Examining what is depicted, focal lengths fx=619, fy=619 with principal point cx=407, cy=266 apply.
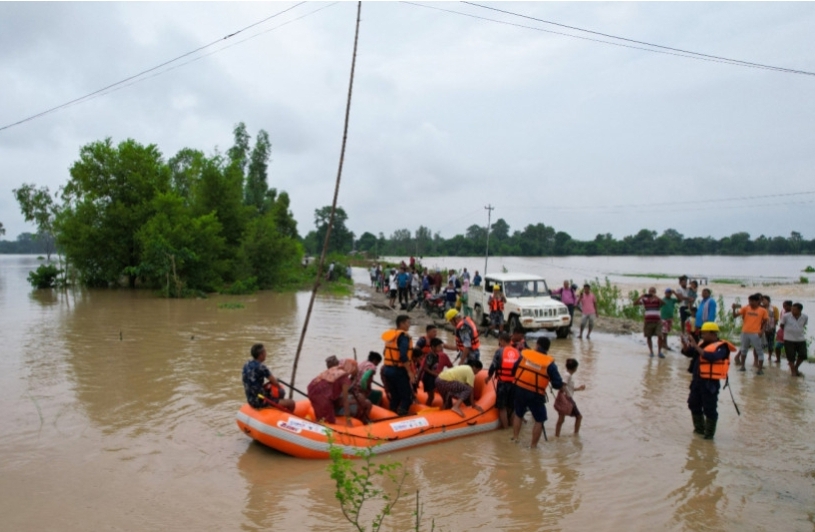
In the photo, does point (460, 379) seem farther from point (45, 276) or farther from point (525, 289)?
point (45, 276)

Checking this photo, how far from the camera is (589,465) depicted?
748 centimetres

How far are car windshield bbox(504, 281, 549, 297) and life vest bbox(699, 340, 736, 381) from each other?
9.19 m

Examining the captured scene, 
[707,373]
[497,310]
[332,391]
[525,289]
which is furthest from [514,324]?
[332,391]

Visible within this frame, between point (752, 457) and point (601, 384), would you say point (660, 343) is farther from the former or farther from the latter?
point (752, 457)

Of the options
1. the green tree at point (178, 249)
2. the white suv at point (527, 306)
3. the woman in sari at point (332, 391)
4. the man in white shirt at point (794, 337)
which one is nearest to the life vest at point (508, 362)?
the woman in sari at point (332, 391)

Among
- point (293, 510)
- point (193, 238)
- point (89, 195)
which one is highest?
point (89, 195)

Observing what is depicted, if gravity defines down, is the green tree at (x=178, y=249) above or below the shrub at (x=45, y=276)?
above

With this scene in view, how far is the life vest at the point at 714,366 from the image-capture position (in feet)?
25.6

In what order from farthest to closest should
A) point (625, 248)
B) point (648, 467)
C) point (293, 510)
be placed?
point (625, 248) → point (648, 467) → point (293, 510)

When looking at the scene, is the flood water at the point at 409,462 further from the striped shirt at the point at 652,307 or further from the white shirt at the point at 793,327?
the striped shirt at the point at 652,307

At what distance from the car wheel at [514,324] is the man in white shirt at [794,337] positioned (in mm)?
5991

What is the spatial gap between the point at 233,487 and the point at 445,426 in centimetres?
284

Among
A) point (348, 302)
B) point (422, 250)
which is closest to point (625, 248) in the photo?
point (422, 250)

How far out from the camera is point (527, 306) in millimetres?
16109
